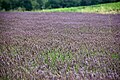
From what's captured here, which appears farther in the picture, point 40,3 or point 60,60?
point 40,3

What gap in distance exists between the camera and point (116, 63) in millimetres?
4059

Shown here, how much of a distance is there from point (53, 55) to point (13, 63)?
41.0 inches

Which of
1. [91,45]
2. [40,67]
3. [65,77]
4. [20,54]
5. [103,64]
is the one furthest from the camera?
[91,45]

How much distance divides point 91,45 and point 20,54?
1.70 meters

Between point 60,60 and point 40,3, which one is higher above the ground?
point 40,3

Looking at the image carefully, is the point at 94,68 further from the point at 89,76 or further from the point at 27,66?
the point at 27,66

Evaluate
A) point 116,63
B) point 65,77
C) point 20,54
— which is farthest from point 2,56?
point 116,63

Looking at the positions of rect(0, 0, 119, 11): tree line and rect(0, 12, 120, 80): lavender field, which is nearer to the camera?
rect(0, 12, 120, 80): lavender field

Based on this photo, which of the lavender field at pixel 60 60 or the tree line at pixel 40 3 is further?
the tree line at pixel 40 3

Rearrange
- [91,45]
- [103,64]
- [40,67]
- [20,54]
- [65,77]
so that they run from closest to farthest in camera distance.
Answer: [65,77] → [40,67] → [103,64] → [20,54] → [91,45]

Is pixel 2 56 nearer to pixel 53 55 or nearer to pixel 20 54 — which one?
pixel 20 54

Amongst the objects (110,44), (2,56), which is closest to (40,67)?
(2,56)

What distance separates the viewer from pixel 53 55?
15.0 feet

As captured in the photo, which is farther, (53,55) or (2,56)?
(53,55)
